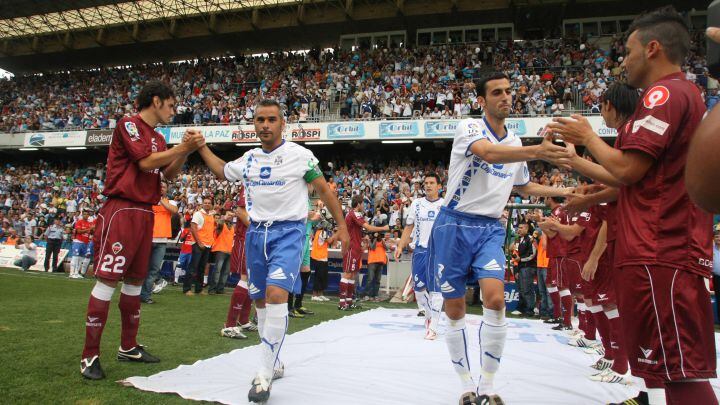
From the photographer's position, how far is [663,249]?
7.07 ft

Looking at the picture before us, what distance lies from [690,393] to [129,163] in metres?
4.29

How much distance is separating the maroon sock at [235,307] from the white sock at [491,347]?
372 centimetres

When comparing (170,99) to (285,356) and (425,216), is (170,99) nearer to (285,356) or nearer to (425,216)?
(285,356)

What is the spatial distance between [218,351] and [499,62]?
2651 centimetres

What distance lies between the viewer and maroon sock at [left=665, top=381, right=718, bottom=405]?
2.01 m

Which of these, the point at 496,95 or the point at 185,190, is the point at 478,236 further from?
the point at 185,190

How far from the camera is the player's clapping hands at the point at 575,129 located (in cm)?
238

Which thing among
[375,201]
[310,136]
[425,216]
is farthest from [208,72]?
[425,216]

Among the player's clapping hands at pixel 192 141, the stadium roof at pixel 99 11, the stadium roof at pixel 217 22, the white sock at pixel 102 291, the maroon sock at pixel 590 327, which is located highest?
the stadium roof at pixel 99 11

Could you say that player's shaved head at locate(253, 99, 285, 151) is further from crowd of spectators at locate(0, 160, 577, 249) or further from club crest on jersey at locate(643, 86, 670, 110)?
crowd of spectators at locate(0, 160, 577, 249)

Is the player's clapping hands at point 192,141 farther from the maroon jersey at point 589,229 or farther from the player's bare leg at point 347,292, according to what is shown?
the player's bare leg at point 347,292

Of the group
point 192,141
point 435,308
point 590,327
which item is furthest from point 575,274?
point 192,141

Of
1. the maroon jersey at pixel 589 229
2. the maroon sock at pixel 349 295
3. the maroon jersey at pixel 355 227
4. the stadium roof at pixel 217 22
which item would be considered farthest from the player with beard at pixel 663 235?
the stadium roof at pixel 217 22

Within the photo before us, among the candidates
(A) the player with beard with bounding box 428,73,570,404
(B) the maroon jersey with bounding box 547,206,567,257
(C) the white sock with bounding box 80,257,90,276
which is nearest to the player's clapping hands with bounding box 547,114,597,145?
(A) the player with beard with bounding box 428,73,570,404
